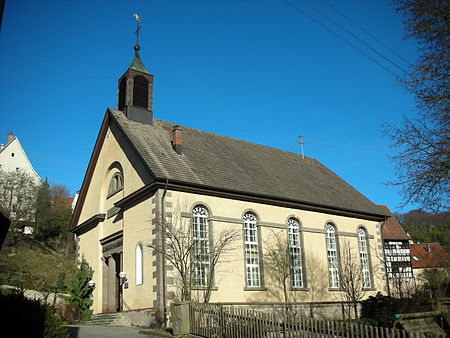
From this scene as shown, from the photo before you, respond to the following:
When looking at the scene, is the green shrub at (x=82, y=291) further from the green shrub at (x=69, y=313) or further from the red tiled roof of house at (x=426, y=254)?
the red tiled roof of house at (x=426, y=254)

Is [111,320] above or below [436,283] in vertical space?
below

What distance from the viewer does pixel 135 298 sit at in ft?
64.2

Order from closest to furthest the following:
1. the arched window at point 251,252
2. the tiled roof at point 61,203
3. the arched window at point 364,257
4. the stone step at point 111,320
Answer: the stone step at point 111,320
the arched window at point 251,252
the arched window at point 364,257
the tiled roof at point 61,203

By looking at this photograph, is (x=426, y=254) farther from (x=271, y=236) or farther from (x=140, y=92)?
(x=140, y=92)

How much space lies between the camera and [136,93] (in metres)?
24.8

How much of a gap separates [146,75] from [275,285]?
43.2ft

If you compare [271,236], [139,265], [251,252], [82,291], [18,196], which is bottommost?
[82,291]

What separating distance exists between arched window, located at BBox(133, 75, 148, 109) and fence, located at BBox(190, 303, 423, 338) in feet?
43.2

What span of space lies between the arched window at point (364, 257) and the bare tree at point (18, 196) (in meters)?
31.1

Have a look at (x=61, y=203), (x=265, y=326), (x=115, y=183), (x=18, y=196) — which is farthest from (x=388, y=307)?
(x=61, y=203)

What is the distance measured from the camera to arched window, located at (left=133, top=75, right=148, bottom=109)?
81.1 ft

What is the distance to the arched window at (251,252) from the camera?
2123 centimetres

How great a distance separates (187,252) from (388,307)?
907 cm

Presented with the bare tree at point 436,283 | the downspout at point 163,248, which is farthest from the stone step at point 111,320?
the bare tree at point 436,283
